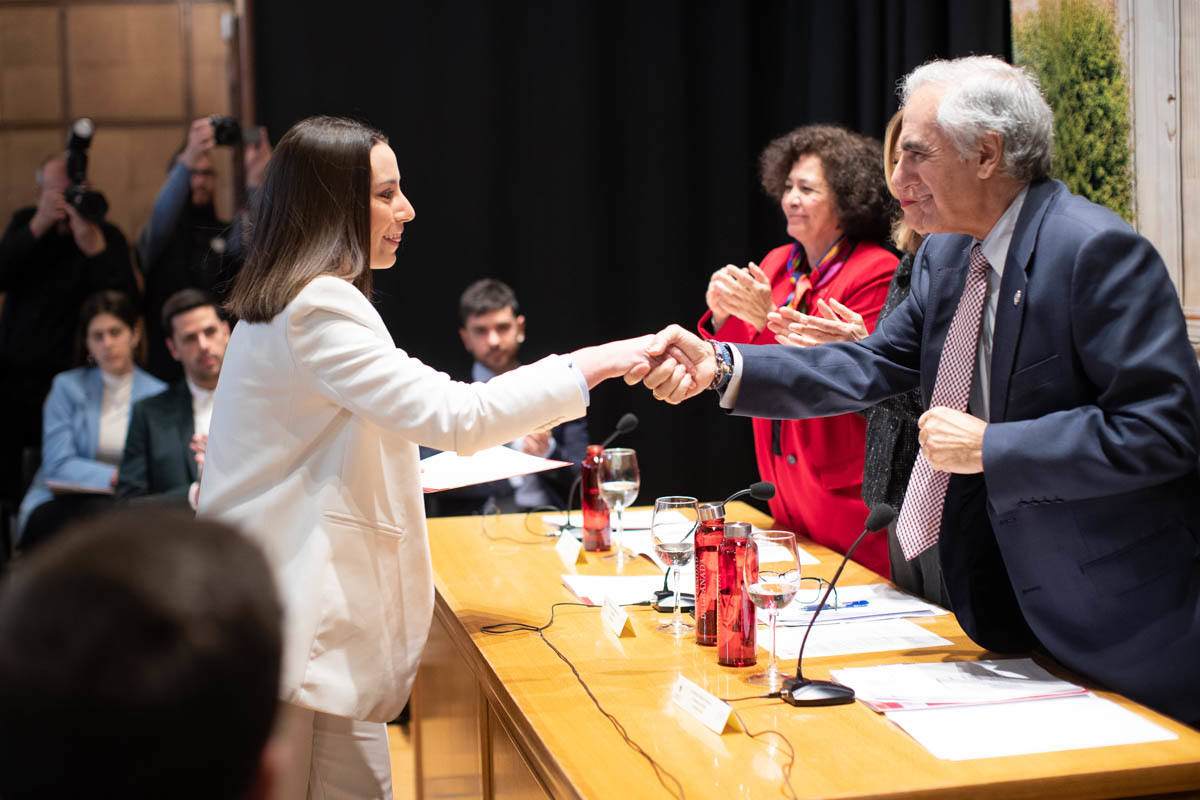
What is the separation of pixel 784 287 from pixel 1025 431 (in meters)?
1.72

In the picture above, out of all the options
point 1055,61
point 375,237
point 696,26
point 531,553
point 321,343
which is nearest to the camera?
point 321,343

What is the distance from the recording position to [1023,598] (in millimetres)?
1682

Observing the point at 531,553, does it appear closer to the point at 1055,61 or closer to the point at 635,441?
the point at 1055,61

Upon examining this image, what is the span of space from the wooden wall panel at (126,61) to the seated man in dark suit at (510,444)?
185cm

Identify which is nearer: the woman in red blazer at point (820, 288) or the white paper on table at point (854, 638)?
the white paper on table at point (854, 638)

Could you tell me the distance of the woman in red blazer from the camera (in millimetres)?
2799

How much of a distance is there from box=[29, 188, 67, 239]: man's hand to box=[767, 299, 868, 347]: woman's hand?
3434mm

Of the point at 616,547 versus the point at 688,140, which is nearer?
the point at 616,547

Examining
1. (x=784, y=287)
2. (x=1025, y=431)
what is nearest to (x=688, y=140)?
(x=784, y=287)

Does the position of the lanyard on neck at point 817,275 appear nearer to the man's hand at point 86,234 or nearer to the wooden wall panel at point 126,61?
the man's hand at point 86,234

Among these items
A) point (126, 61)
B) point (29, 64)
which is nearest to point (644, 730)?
point (126, 61)

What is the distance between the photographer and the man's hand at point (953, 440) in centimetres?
164

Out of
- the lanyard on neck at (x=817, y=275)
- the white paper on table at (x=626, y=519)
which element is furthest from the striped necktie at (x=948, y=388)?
the lanyard on neck at (x=817, y=275)

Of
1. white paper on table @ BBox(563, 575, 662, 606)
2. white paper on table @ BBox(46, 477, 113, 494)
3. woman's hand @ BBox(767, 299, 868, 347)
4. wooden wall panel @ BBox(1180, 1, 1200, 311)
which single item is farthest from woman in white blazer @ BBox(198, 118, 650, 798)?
white paper on table @ BBox(46, 477, 113, 494)
